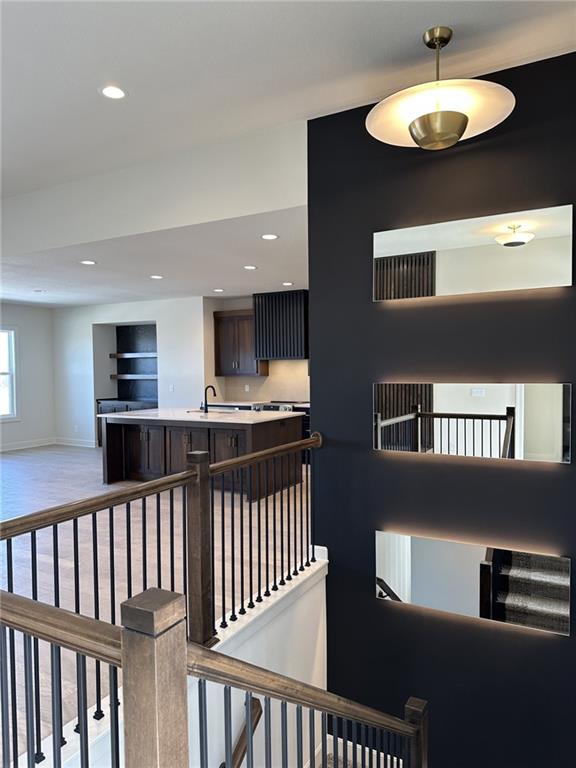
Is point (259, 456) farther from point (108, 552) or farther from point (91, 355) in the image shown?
point (91, 355)

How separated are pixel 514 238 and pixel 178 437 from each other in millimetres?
4607

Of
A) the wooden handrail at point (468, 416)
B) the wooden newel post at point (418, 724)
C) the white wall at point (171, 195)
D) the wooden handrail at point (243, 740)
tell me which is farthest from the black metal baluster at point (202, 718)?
the white wall at point (171, 195)

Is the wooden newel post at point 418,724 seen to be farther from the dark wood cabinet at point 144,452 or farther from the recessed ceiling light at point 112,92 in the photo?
the dark wood cabinet at point 144,452

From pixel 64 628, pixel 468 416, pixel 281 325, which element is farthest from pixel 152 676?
pixel 281 325

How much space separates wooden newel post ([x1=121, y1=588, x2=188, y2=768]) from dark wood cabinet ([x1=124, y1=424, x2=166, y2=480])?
18.8 ft

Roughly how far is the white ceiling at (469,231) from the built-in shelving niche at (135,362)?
25.5 feet

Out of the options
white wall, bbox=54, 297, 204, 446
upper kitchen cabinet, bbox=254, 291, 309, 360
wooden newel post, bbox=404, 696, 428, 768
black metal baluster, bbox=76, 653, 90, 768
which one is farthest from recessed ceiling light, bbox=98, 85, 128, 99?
white wall, bbox=54, 297, 204, 446

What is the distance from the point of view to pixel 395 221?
3.13m

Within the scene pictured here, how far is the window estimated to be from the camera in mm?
9490

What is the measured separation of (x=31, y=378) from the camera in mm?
9945

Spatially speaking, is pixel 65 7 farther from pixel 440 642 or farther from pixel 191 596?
pixel 440 642

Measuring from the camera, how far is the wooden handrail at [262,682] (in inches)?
38.0

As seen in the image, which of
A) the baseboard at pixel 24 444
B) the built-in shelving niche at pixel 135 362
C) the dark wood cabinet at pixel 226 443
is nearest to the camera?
the dark wood cabinet at pixel 226 443

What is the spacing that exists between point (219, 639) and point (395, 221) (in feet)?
8.43
